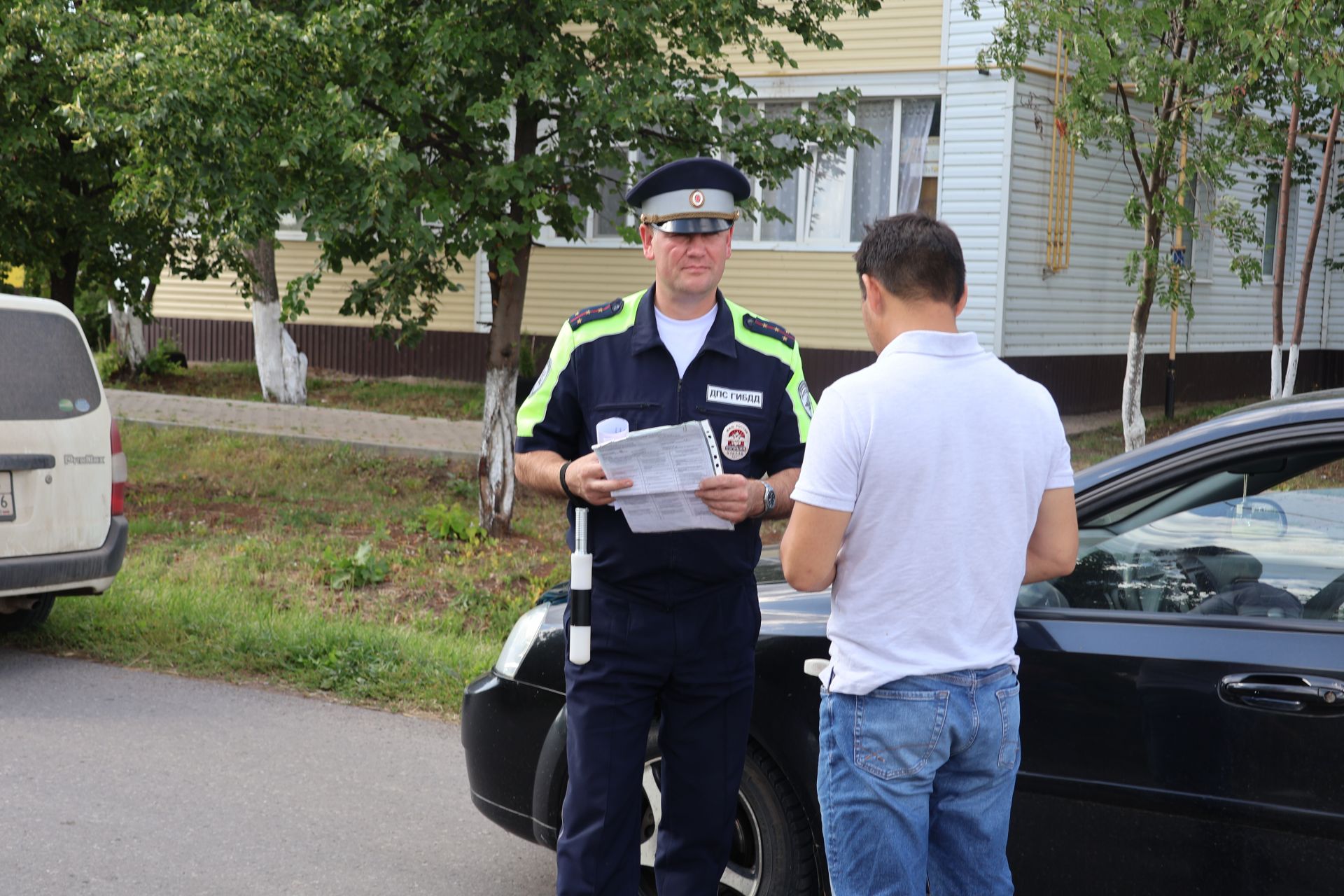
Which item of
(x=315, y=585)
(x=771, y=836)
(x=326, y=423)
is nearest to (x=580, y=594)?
(x=771, y=836)

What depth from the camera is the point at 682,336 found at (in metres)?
3.40

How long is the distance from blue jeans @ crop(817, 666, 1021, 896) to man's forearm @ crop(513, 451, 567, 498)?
897mm

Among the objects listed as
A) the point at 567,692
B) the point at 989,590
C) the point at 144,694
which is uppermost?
the point at 989,590

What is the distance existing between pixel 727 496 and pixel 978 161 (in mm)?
13432

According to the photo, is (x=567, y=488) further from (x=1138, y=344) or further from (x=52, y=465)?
(x=1138, y=344)

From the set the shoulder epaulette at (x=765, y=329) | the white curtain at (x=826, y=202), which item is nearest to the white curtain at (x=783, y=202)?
the white curtain at (x=826, y=202)

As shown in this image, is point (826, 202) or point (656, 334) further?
point (826, 202)

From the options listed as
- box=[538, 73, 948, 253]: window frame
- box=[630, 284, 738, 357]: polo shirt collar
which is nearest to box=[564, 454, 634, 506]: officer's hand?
box=[630, 284, 738, 357]: polo shirt collar

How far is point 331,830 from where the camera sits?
190 inches

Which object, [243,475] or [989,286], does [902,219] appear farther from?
[989,286]

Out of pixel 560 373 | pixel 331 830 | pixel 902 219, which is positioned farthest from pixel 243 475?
pixel 902 219

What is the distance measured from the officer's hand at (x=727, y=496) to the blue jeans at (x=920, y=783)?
55 cm

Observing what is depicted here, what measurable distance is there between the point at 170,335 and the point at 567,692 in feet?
67.4

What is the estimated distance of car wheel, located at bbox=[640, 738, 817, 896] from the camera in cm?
365
